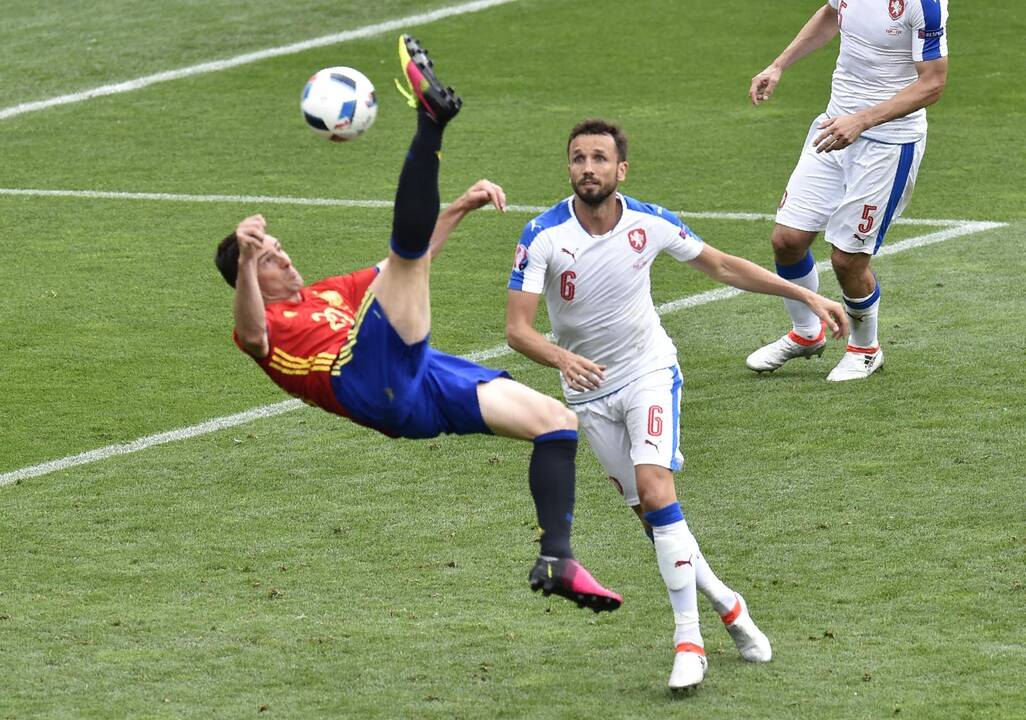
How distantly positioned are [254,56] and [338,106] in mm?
14998

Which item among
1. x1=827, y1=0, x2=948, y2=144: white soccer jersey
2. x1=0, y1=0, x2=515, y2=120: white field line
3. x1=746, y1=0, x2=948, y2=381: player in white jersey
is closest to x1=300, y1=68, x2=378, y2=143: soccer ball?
x1=746, y1=0, x2=948, y2=381: player in white jersey

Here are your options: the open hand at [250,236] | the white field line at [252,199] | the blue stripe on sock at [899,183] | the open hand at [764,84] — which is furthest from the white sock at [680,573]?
the white field line at [252,199]

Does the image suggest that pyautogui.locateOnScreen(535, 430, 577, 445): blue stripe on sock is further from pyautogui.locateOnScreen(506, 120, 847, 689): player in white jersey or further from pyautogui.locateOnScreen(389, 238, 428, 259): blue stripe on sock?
pyautogui.locateOnScreen(389, 238, 428, 259): blue stripe on sock

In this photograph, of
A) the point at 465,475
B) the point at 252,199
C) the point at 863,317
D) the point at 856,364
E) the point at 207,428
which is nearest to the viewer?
the point at 465,475

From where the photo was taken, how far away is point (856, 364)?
1156 centimetres

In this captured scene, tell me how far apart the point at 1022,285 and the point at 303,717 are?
792 centimetres

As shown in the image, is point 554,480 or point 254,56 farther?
point 254,56

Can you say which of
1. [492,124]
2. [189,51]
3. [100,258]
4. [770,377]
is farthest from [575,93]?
[770,377]

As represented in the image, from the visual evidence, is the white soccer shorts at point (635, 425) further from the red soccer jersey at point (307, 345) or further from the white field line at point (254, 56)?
the white field line at point (254, 56)

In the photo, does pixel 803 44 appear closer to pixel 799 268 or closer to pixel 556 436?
pixel 799 268

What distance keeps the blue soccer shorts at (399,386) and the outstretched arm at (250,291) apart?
14.8 inches

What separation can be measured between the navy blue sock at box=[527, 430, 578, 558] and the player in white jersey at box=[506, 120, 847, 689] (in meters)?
0.34

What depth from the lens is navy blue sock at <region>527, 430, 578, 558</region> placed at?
723 cm

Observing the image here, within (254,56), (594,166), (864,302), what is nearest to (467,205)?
(594,166)
